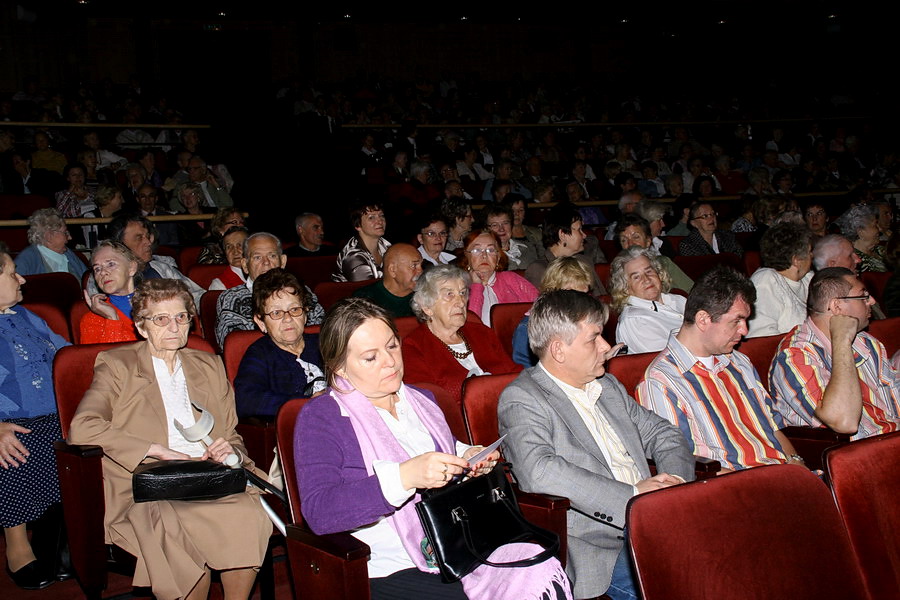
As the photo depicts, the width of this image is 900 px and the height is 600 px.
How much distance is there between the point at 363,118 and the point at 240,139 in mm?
2390

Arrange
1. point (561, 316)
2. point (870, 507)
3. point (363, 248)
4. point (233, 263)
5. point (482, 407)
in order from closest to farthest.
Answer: point (870, 507)
point (561, 316)
point (482, 407)
point (233, 263)
point (363, 248)

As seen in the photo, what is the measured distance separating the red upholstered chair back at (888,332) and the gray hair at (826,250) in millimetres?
728

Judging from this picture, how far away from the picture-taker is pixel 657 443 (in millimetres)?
2232

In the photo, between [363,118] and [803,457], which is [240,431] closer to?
[803,457]

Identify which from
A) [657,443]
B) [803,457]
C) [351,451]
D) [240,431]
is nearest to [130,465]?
[240,431]

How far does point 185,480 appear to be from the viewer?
2193 mm

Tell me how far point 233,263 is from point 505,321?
1.63 metres

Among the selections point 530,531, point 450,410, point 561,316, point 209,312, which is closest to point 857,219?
point 561,316

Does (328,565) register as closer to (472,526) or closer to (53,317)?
(472,526)

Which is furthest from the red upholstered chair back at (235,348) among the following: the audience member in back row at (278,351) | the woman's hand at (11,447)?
the woman's hand at (11,447)

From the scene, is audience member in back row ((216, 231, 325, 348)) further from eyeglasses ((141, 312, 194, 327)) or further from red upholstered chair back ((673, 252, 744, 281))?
red upholstered chair back ((673, 252, 744, 281))

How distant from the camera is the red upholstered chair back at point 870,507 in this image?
5.11 feet

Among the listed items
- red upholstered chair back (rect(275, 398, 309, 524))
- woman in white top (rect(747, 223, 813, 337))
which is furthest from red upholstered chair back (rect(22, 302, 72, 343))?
woman in white top (rect(747, 223, 813, 337))

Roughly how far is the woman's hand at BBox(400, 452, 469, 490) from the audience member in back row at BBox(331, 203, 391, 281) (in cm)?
305
